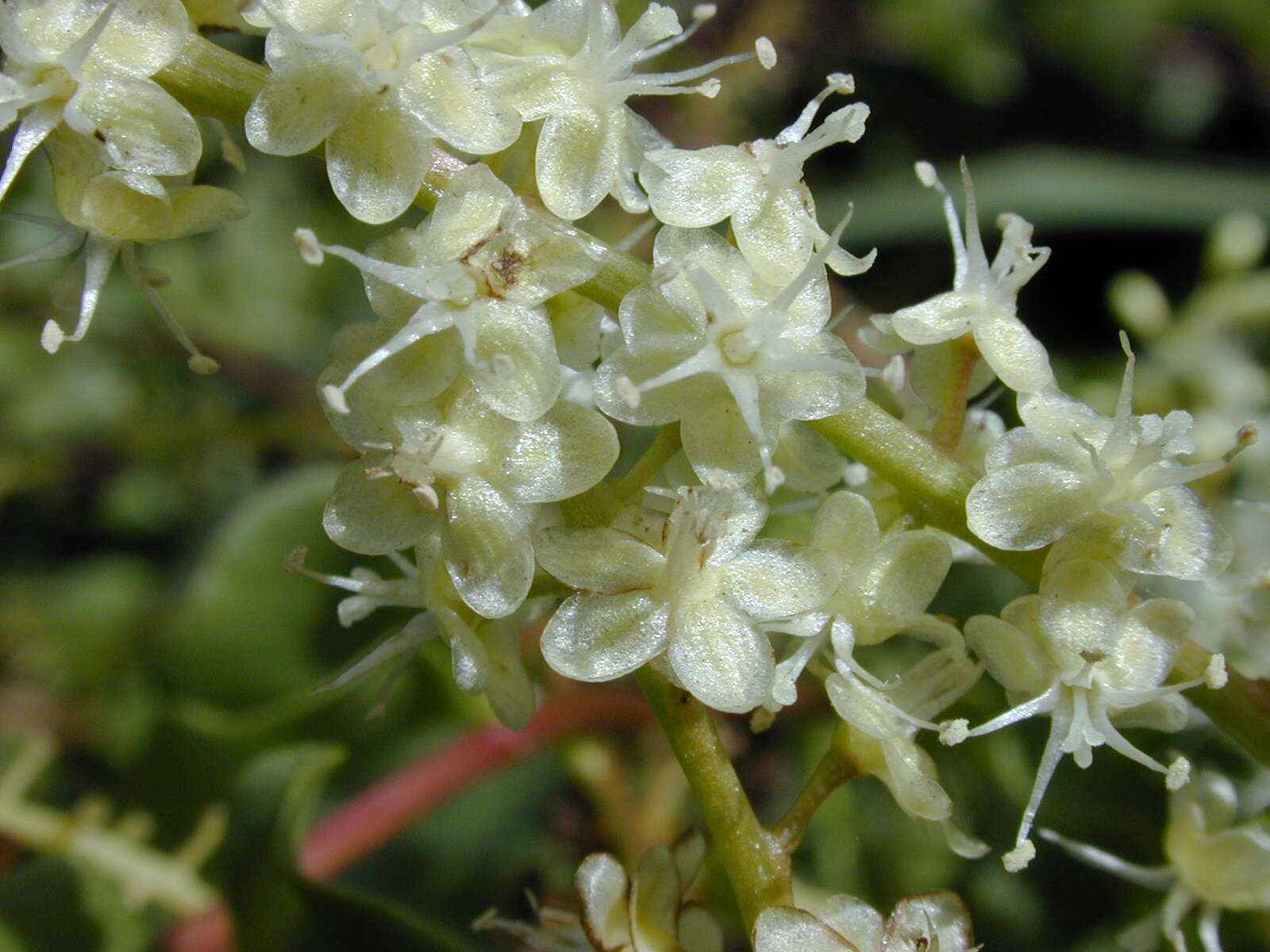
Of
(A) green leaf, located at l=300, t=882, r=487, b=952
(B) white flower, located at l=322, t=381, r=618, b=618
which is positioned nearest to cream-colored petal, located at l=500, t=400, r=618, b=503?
(B) white flower, located at l=322, t=381, r=618, b=618

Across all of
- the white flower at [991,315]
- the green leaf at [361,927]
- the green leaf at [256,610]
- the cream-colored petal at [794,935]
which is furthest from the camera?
the green leaf at [256,610]

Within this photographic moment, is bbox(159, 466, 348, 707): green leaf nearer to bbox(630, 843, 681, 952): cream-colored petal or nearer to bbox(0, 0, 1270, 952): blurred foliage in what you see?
bbox(0, 0, 1270, 952): blurred foliage

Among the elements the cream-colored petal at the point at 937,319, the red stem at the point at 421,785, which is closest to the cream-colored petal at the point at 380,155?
the cream-colored petal at the point at 937,319

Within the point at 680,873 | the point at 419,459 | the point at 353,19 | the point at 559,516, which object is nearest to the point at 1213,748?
the point at 680,873

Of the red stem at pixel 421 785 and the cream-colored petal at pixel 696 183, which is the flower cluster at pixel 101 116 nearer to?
the cream-colored petal at pixel 696 183

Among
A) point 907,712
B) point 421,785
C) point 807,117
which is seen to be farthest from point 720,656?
point 421,785

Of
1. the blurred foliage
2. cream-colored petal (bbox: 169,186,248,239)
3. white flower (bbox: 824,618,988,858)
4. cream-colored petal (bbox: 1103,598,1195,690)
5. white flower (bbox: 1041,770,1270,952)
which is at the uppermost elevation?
cream-colored petal (bbox: 169,186,248,239)

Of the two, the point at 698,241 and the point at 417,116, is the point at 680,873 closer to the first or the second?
the point at 698,241
